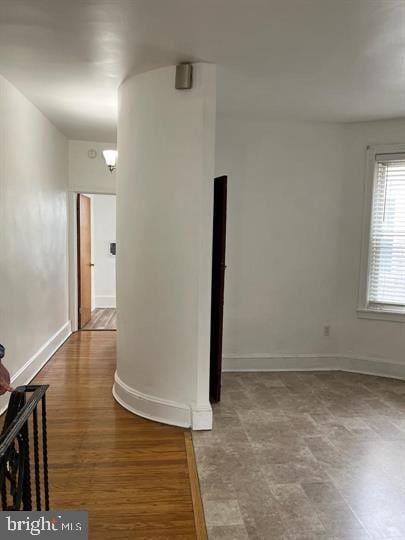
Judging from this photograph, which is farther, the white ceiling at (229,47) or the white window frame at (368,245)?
the white window frame at (368,245)

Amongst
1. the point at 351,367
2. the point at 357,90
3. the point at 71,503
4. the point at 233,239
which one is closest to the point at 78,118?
the point at 233,239

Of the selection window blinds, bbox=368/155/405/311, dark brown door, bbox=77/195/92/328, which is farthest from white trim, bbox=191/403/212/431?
dark brown door, bbox=77/195/92/328

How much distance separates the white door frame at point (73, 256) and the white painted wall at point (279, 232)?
7.68 ft

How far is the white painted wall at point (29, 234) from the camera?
3447 millimetres

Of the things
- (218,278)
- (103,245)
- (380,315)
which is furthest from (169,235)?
(103,245)

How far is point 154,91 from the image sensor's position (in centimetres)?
308

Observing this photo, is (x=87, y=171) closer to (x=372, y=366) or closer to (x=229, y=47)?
(x=229, y=47)

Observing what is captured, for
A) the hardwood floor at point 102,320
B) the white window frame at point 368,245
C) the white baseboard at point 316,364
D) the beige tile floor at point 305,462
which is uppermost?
the white window frame at point 368,245

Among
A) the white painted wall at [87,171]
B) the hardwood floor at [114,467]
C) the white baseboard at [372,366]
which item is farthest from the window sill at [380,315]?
the white painted wall at [87,171]

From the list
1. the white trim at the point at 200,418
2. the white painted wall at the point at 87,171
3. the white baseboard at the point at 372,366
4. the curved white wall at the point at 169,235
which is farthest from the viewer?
the white painted wall at the point at 87,171

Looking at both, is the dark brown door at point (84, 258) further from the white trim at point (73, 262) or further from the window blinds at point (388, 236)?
the window blinds at point (388, 236)

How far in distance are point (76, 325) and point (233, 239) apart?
9.91ft

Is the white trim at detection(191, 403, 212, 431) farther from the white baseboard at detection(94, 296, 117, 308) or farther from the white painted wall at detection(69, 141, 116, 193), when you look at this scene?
the white baseboard at detection(94, 296, 117, 308)

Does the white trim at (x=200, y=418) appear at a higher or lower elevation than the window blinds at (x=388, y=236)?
lower
